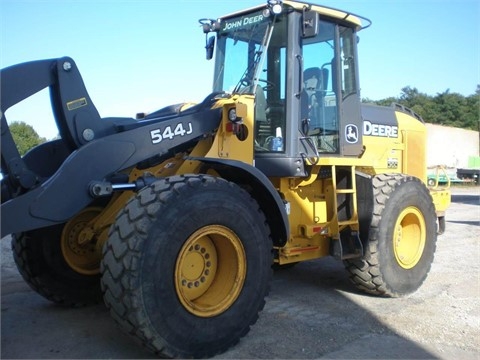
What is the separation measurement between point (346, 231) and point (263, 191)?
4.95 feet

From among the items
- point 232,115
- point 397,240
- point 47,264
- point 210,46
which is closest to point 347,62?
point 210,46

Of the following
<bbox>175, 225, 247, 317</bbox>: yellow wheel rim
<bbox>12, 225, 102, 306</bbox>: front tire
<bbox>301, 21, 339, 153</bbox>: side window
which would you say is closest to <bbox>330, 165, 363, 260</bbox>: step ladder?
<bbox>301, 21, 339, 153</bbox>: side window

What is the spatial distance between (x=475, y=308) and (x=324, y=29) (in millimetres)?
3125

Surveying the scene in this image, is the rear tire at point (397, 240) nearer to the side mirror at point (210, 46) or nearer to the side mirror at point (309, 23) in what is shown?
the side mirror at point (309, 23)

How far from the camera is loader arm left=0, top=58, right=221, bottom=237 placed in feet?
11.3

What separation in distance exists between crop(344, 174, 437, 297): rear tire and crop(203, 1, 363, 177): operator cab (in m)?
0.60

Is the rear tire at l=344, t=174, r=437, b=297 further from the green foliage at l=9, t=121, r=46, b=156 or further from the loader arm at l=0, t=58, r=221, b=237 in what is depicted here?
the green foliage at l=9, t=121, r=46, b=156

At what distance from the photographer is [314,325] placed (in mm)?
4402

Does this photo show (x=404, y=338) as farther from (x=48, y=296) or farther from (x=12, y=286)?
(x=12, y=286)

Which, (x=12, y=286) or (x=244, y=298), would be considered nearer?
(x=244, y=298)

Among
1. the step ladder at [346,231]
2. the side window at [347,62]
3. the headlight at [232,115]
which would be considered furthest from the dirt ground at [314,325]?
the side window at [347,62]

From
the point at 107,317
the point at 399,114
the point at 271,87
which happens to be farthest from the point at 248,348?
the point at 399,114

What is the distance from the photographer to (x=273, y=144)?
4.78 m

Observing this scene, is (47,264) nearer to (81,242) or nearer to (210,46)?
(81,242)
